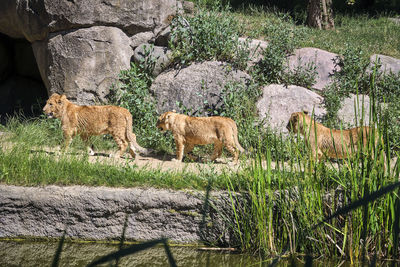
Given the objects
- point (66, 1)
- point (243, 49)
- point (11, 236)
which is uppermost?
point (66, 1)

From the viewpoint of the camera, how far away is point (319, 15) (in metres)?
13.6

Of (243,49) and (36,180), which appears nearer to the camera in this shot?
(36,180)

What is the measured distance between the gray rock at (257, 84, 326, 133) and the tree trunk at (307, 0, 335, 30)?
4450 mm

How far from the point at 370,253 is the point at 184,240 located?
2.08 meters

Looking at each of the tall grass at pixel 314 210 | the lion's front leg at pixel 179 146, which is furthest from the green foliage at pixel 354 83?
the tall grass at pixel 314 210

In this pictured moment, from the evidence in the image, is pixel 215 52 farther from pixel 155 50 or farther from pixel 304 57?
pixel 304 57

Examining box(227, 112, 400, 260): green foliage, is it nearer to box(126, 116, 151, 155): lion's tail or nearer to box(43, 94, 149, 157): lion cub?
box(126, 116, 151, 155): lion's tail

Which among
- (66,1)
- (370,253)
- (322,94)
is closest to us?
(370,253)

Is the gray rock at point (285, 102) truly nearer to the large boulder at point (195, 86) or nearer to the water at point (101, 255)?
the large boulder at point (195, 86)

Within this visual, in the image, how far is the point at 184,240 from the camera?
5332 millimetres

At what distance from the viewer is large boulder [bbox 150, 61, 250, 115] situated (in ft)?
31.4

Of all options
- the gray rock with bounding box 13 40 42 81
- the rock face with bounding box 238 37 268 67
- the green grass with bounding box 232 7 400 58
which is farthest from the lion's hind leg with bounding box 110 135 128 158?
the gray rock with bounding box 13 40 42 81

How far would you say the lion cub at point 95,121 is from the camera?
25.7 feet

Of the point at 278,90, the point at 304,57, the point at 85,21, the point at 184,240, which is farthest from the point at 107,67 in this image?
the point at 184,240
